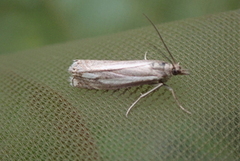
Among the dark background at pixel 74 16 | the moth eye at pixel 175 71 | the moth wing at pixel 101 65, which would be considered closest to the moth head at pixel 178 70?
the moth eye at pixel 175 71

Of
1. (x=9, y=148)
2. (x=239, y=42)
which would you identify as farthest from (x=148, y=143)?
(x=239, y=42)

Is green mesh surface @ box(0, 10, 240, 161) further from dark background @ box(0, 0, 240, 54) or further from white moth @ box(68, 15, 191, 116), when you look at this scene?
dark background @ box(0, 0, 240, 54)

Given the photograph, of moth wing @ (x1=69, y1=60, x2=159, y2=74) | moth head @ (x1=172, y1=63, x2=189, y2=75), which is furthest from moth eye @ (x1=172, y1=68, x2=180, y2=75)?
moth wing @ (x1=69, y1=60, x2=159, y2=74)

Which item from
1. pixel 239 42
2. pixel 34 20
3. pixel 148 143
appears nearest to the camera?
pixel 148 143

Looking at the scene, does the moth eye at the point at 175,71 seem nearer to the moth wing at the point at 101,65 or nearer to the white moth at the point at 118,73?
the white moth at the point at 118,73

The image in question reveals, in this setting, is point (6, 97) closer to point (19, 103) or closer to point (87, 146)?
point (19, 103)
